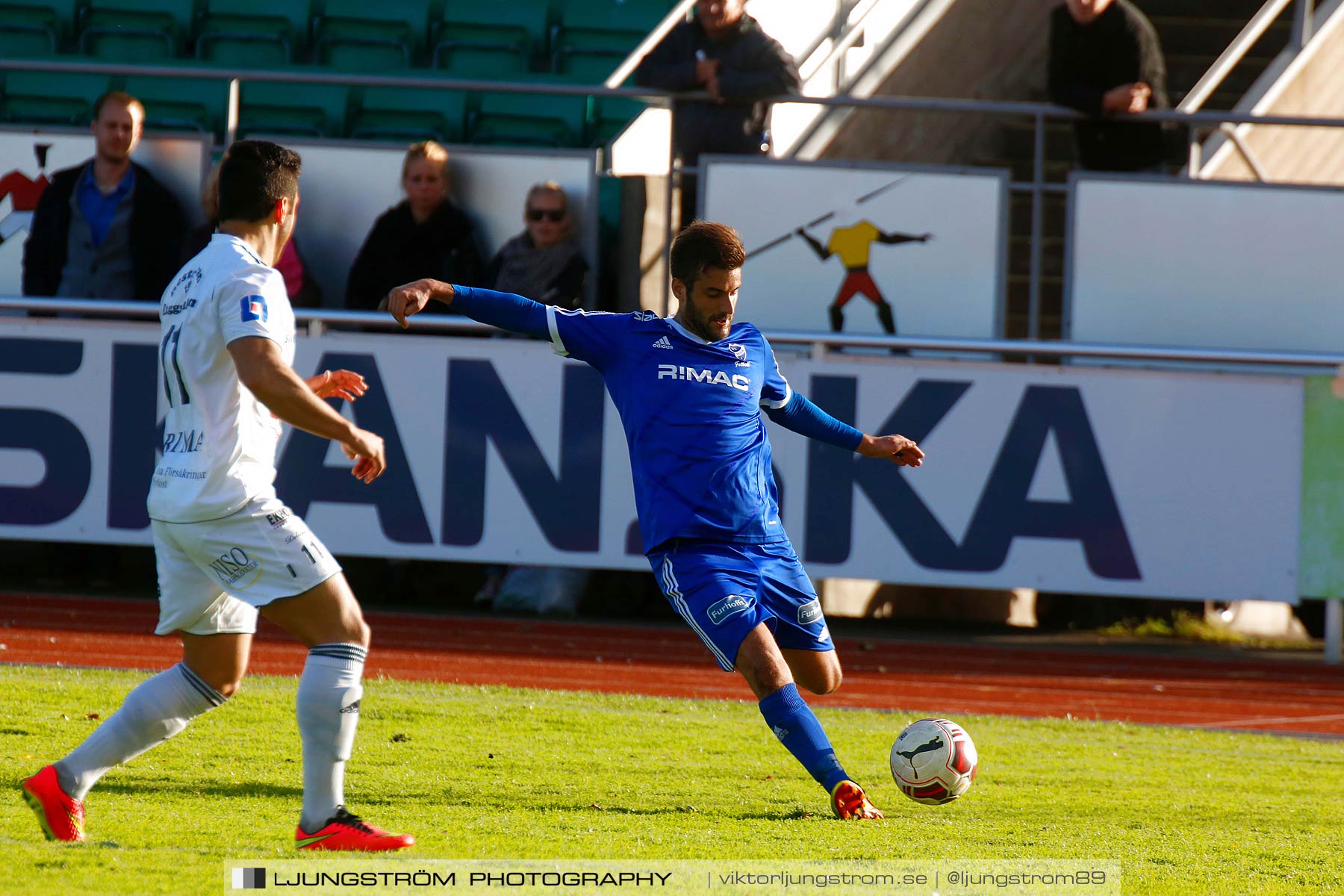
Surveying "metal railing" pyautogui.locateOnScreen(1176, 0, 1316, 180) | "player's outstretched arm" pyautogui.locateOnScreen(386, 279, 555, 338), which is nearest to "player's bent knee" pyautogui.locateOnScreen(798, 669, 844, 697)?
"player's outstretched arm" pyautogui.locateOnScreen(386, 279, 555, 338)

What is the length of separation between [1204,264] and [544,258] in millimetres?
4336

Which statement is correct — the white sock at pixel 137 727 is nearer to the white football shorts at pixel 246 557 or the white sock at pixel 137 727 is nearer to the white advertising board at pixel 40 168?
the white football shorts at pixel 246 557

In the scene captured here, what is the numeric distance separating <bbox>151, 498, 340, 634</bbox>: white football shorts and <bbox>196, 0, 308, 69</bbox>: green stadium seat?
31.3 ft

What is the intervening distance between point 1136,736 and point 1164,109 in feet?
14.8

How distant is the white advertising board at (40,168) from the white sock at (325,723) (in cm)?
689

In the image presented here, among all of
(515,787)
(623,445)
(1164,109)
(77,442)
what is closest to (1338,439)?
(1164,109)

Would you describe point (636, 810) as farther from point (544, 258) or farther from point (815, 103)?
point (815, 103)

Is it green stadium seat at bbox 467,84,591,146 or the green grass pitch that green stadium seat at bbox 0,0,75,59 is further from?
the green grass pitch

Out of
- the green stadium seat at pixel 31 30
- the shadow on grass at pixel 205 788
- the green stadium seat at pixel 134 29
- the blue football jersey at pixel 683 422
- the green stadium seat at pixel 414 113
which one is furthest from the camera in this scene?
the green stadium seat at pixel 134 29

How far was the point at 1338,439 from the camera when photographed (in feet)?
32.5

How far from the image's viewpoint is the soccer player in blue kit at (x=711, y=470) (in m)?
5.33

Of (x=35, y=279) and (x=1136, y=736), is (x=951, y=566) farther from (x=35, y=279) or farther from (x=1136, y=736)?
(x=35, y=279)

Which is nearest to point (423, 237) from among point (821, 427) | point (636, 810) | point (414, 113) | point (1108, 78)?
point (414, 113)

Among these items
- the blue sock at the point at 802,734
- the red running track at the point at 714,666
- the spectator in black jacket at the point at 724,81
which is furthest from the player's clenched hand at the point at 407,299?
the spectator in black jacket at the point at 724,81
